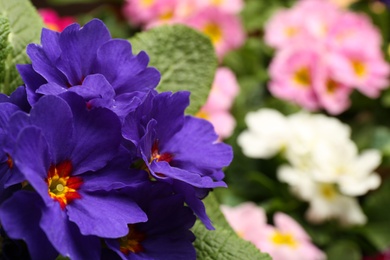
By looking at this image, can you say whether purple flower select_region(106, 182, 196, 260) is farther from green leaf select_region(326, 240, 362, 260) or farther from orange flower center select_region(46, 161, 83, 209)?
green leaf select_region(326, 240, 362, 260)

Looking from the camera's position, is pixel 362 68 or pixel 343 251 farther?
pixel 362 68

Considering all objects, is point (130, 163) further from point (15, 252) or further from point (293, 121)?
point (293, 121)

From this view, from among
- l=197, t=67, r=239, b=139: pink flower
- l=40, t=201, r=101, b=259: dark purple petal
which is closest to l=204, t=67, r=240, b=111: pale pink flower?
l=197, t=67, r=239, b=139: pink flower

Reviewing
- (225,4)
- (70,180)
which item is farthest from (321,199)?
(70,180)

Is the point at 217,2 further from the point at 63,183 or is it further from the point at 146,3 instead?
the point at 63,183

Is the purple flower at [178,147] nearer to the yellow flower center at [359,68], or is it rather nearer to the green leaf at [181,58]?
the green leaf at [181,58]

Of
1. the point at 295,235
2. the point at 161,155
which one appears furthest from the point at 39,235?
the point at 295,235

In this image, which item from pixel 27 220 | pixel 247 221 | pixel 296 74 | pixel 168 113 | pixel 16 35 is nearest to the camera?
pixel 27 220
